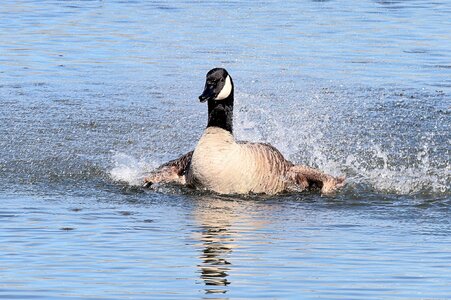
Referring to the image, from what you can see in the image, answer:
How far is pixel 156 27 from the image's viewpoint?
24781 mm

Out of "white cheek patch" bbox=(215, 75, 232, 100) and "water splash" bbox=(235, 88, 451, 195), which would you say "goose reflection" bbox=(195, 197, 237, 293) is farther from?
"water splash" bbox=(235, 88, 451, 195)

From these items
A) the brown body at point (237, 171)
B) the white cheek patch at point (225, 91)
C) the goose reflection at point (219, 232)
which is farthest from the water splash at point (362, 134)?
the goose reflection at point (219, 232)

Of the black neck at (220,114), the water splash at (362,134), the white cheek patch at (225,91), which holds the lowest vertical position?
the water splash at (362,134)

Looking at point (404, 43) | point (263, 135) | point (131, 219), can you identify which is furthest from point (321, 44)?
point (131, 219)

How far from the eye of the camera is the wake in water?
1293 cm

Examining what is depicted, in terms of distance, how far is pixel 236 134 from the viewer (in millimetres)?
15734

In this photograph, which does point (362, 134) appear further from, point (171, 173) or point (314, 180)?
point (171, 173)

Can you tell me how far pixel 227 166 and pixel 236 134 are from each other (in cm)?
398

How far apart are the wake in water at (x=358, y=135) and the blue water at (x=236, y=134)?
0.12 feet

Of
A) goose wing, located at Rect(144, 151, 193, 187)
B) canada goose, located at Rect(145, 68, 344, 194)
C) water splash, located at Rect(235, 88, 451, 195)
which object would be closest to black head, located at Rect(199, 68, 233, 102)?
canada goose, located at Rect(145, 68, 344, 194)

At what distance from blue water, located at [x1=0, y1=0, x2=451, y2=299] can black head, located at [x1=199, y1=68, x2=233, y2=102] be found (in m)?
1.06

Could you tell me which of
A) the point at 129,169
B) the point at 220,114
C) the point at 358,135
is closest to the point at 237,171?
the point at 220,114

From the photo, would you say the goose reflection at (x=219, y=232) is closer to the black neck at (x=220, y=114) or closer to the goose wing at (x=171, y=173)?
the goose wing at (x=171, y=173)

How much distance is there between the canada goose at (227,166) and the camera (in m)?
11.8
